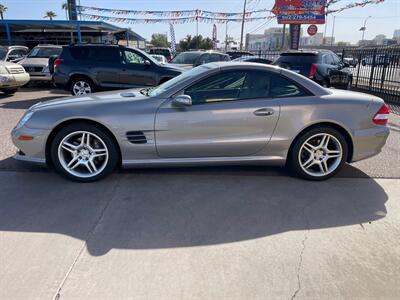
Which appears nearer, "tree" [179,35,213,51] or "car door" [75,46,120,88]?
"car door" [75,46,120,88]

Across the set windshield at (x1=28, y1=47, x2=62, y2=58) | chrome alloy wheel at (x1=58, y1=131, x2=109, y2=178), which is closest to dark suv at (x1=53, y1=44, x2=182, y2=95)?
windshield at (x1=28, y1=47, x2=62, y2=58)

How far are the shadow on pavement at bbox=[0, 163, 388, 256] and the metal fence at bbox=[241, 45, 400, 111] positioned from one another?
7.68 meters

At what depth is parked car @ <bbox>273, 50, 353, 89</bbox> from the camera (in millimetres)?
9953

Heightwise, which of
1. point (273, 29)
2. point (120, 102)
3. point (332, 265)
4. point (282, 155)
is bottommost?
point (332, 265)

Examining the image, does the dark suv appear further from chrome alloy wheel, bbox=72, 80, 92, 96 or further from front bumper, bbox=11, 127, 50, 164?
front bumper, bbox=11, 127, 50, 164

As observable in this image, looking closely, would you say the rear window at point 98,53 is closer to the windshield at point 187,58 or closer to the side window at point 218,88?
the windshield at point 187,58

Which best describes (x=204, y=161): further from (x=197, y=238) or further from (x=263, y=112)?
(x=197, y=238)

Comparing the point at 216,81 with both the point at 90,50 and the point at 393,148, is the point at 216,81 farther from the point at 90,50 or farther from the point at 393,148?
the point at 90,50

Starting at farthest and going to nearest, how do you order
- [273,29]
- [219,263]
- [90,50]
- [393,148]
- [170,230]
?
[273,29], [90,50], [393,148], [170,230], [219,263]

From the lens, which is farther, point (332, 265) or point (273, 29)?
point (273, 29)

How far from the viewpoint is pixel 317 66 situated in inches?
390

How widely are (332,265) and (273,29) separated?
134475 millimetres

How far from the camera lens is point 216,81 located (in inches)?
161

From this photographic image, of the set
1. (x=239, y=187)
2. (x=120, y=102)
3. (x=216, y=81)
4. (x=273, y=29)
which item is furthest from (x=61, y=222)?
(x=273, y=29)
